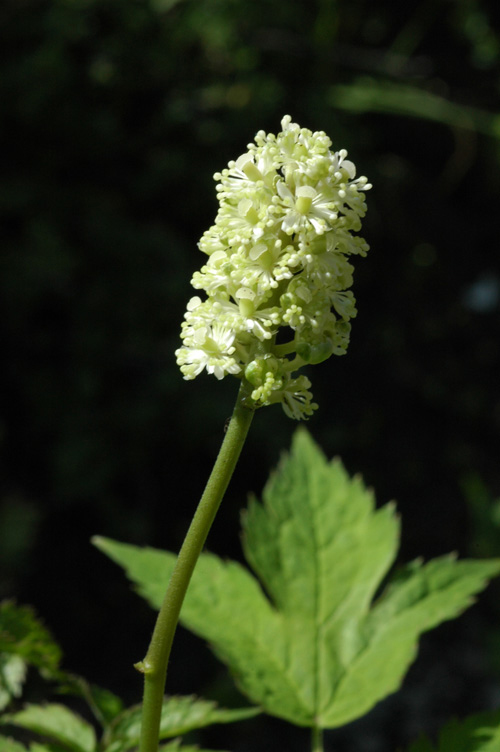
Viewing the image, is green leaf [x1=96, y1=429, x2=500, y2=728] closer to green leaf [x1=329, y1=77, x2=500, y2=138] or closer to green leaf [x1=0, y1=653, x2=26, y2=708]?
green leaf [x1=0, y1=653, x2=26, y2=708]

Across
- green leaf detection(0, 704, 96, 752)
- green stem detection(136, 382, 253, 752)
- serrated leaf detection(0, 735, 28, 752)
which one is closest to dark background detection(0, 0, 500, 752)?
green leaf detection(0, 704, 96, 752)

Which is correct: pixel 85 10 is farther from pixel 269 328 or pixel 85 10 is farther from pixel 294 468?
pixel 269 328

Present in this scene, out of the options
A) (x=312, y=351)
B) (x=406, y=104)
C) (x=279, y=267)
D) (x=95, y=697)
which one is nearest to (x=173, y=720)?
(x=95, y=697)

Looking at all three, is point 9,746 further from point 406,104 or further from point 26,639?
point 406,104

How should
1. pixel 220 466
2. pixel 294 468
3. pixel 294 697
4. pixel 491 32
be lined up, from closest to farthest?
pixel 220 466 → pixel 294 697 → pixel 294 468 → pixel 491 32

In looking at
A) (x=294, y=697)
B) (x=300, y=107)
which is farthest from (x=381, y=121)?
(x=294, y=697)

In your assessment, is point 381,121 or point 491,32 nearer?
point 381,121

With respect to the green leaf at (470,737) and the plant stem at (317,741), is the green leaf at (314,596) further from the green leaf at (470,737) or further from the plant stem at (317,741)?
the green leaf at (470,737)
